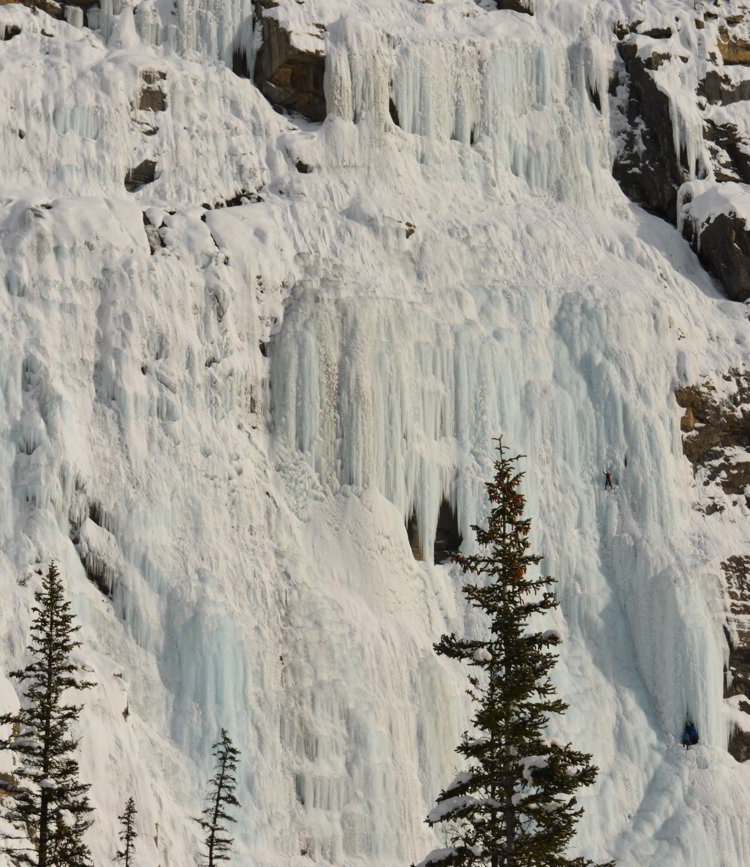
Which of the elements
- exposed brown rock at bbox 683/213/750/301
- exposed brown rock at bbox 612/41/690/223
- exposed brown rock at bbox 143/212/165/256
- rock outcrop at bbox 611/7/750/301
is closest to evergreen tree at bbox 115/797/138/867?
exposed brown rock at bbox 143/212/165/256

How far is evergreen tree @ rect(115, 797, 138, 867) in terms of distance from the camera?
43.1 meters

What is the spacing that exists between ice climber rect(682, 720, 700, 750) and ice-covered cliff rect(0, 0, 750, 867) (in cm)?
30

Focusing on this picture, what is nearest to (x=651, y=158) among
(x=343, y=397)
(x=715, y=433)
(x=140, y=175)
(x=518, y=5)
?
(x=518, y=5)

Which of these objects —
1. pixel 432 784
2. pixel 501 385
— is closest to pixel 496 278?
pixel 501 385

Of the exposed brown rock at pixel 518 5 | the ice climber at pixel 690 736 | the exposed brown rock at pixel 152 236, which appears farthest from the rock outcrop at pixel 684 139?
the exposed brown rock at pixel 152 236

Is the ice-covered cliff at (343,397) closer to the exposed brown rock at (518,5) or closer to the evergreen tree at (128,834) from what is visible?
the exposed brown rock at (518,5)

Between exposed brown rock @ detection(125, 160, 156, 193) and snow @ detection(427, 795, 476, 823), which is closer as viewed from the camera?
snow @ detection(427, 795, 476, 823)

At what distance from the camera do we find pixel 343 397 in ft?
191

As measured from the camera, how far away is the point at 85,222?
5691 centimetres

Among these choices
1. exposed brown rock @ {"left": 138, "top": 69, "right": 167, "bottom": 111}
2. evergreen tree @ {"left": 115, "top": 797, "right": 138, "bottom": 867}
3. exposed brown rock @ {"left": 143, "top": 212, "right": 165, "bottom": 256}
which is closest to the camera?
evergreen tree @ {"left": 115, "top": 797, "right": 138, "bottom": 867}

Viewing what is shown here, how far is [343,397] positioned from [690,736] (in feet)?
49.9

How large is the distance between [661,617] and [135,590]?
17.6m

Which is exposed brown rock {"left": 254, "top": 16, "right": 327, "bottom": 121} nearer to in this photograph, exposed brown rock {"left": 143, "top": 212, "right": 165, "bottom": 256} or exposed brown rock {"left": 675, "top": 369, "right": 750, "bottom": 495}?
exposed brown rock {"left": 143, "top": 212, "right": 165, "bottom": 256}

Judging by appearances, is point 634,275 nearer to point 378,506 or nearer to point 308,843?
point 378,506
